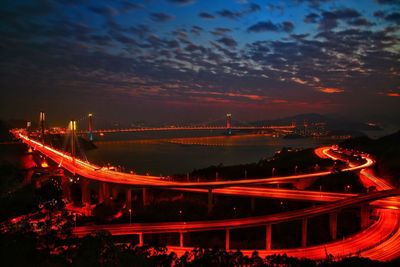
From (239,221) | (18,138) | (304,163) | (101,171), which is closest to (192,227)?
(239,221)

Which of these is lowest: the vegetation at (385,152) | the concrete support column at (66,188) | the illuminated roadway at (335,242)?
the concrete support column at (66,188)

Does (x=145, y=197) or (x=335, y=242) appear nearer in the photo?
(x=335, y=242)

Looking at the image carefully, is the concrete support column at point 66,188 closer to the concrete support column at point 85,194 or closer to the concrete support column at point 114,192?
the concrete support column at point 85,194

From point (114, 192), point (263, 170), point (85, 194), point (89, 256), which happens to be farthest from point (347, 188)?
point (89, 256)

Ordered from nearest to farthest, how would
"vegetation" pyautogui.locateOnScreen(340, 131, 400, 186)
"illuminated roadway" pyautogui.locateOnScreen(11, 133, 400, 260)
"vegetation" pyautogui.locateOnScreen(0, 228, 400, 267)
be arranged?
"vegetation" pyautogui.locateOnScreen(0, 228, 400, 267) < "illuminated roadway" pyautogui.locateOnScreen(11, 133, 400, 260) < "vegetation" pyautogui.locateOnScreen(340, 131, 400, 186)

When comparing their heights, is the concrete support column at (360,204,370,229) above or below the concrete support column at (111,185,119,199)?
above

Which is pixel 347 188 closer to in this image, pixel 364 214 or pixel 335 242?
pixel 364 214

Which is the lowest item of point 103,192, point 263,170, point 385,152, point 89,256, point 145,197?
point 145,197

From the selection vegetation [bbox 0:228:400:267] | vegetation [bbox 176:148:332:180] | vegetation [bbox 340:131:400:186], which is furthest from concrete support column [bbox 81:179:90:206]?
vegetation [bbox 340:131:400:186]

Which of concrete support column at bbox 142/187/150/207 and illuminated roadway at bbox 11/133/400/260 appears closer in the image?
illuminated roadway at bbox 11/133/400/260

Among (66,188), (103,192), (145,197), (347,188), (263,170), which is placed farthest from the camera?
(263,170)

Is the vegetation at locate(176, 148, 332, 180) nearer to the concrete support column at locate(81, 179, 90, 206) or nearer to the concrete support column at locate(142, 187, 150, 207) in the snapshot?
the concrete support column at locate(142, 187, 150, 207)

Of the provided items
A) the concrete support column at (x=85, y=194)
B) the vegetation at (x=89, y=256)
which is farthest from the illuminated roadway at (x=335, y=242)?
the concrete support column at (x=85, y=194)
